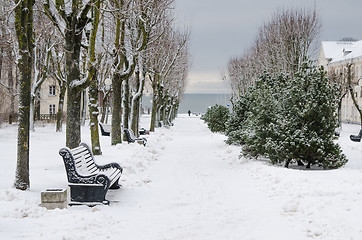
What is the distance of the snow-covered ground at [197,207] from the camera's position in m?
6.00

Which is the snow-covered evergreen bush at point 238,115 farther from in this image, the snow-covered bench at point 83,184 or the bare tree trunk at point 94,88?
the snow-covered bench at point 83,184

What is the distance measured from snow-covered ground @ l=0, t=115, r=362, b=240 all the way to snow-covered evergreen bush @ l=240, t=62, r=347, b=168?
4.67 ft

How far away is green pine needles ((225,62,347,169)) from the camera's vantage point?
12719 millimetres

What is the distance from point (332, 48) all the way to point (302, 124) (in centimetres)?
5982

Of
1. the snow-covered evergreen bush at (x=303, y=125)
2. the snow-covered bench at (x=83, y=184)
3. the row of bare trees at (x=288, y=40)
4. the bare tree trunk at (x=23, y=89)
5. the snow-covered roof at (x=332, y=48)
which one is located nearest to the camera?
the snow-covered bench at (x=83, y=184)

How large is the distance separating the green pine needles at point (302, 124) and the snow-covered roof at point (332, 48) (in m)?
56.3

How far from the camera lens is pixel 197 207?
8023 millimetres

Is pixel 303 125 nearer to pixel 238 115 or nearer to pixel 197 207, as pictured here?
pixel 197 207

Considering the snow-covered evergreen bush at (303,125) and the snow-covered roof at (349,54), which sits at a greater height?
the snow-covered roof at (349,54)

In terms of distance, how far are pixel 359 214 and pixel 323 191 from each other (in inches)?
84.5

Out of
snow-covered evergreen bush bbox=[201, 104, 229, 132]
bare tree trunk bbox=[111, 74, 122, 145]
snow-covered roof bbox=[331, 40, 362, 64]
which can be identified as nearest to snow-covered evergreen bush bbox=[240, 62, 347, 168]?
bare tree trunk bbox=[111, 74, 122, 145]

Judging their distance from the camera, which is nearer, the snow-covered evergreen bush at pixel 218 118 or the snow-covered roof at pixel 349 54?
the snow-covered evergreen bush at pixel 218 118

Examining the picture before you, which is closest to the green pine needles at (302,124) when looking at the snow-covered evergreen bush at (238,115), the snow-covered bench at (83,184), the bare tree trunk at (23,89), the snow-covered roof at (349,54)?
the snow-covered evergreen bush at (238,115)

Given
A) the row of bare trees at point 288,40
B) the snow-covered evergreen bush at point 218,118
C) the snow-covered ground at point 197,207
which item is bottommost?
the snow-covered ground at point 197,207
